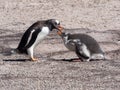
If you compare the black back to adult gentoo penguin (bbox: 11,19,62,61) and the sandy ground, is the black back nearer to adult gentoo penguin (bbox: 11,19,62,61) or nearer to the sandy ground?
adult gentoo penguin (bbox: 11,19,62,61)

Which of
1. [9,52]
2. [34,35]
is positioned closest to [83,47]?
[34,35]

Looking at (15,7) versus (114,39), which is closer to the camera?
(114,39)

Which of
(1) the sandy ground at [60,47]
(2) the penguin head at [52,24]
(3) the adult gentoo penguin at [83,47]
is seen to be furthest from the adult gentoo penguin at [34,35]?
(3) the adult gentoo penguin at [83,47]

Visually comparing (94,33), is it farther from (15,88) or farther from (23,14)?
(15,88)

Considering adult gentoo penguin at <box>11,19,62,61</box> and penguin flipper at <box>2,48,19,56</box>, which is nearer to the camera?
adult gentoo penguin at <box>11,19,62,61</box>

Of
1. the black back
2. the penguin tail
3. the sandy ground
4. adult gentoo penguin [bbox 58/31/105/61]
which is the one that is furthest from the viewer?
the penguin tail

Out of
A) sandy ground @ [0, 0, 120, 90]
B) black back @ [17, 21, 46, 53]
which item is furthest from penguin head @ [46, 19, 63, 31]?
sandy ground @ [0, 0, 120, 90]

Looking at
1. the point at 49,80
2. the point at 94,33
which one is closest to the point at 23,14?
the point at 94,33

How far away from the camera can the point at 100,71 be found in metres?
10.3

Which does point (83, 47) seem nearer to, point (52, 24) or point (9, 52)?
point (52, 24)

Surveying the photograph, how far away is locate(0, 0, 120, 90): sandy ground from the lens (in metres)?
9.67

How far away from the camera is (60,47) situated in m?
12.4

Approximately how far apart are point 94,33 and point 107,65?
306 cm

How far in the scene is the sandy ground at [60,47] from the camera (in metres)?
9.67
